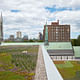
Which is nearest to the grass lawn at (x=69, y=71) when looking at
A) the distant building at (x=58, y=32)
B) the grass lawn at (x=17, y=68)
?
the grass lawn at (x=17, y=68)

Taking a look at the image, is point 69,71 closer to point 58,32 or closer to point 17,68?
point 17,68

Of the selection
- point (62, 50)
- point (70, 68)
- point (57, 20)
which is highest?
point (57, 20)

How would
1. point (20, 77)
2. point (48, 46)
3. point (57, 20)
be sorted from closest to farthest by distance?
point (20, 77)
point (48, 46)
point (57, 20)

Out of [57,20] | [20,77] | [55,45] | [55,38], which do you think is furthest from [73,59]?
[57,20]

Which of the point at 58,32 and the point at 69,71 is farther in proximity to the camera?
the point at 58,32

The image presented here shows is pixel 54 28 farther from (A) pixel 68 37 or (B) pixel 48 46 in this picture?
(B) pixel 48 46

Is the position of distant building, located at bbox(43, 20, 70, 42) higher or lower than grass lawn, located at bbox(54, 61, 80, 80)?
higher

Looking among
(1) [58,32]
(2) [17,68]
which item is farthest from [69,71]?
(1) [58,32]

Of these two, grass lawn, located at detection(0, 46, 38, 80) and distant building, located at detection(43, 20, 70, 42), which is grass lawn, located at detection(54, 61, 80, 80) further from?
distant building, located at detection(43, 20, 70, 42)

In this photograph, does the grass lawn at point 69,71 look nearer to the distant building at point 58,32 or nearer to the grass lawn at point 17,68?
the grass lawn at point 17,68

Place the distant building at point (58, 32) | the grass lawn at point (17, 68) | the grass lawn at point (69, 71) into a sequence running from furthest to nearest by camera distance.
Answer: the distant building at point (58, 32)
the grass lawn at point (69, 71)
the grass lawn at point (17, 68)

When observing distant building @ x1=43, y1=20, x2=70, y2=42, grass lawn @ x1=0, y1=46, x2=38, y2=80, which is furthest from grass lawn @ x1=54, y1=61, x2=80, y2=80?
distant building @ x1=43, y1=20, x2=70, y2=42

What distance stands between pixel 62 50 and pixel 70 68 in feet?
21.1

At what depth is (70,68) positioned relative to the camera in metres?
14.6
